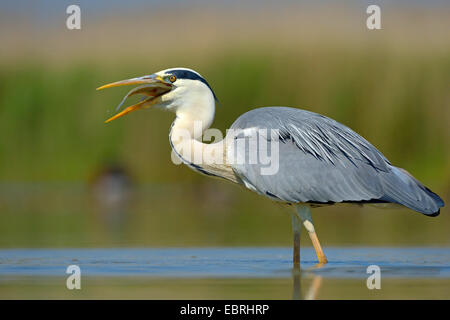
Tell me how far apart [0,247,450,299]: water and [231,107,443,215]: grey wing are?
0.53 m

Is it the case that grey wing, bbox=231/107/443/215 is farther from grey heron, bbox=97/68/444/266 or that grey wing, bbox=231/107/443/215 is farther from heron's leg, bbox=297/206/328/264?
heron's leg, bbox=297/206/328/264

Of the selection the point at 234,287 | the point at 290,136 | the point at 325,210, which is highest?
the point at 290,136

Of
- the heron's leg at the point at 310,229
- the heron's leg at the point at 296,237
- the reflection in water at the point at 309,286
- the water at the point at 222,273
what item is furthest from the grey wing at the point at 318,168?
the reflection in water at the point at 309,286

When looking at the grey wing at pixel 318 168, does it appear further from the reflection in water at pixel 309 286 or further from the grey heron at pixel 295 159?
the reflection in water at pixel 309 286

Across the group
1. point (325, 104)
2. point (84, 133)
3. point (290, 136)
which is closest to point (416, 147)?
point (325, 104)

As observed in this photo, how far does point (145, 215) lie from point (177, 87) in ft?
15.6

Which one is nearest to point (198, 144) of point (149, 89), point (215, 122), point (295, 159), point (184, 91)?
point (184, 91)

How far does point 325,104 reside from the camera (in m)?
15.8

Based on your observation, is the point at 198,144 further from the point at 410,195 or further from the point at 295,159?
the point at 410,195

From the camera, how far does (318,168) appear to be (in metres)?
8.34

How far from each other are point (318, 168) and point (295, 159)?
0.19 m

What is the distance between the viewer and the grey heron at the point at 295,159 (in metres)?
8.18

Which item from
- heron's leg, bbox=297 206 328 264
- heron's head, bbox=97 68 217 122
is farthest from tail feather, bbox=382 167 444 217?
heron's head, bbox=97 68 217 122
